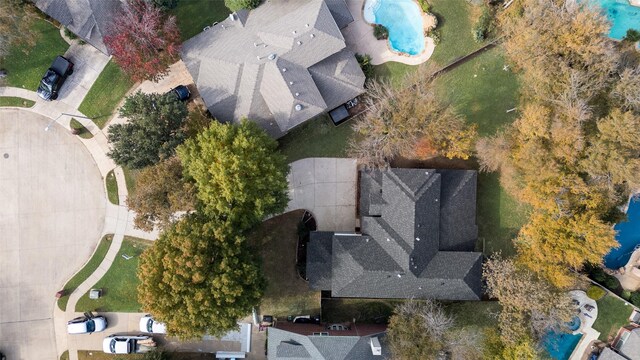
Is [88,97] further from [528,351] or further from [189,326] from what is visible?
[528,351]

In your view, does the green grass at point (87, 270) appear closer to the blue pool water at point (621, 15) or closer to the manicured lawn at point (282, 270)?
the manicured lawn at point (282, 270)

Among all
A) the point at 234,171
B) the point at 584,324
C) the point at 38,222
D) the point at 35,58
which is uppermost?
the point at 35,58

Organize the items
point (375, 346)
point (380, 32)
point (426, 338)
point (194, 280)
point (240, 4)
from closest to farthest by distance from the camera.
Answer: point (194, 280) < point (426, 338) < point (375, 346) < point (240, 4) < point (380, 32)

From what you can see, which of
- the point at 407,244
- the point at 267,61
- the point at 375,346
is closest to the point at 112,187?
the point at 267,61

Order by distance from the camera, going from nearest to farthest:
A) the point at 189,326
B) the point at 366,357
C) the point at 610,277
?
the point at 189,326 → the point at 366,357 → the point at 610,277

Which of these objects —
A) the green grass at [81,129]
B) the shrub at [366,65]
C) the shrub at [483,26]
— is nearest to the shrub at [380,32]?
the shrub at [366,65]

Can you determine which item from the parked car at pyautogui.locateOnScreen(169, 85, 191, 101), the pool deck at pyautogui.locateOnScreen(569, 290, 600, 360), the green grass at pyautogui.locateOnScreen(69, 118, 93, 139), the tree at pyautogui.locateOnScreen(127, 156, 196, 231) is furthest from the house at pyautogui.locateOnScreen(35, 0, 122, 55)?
the pool deck at pyautogui.locateOnScreen(569, 290, 600, 360)

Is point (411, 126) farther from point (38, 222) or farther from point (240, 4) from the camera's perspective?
point (38, 222)

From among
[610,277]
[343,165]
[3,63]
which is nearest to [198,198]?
[343,165]
